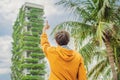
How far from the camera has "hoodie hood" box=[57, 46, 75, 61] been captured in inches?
161

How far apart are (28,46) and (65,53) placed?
76426mm

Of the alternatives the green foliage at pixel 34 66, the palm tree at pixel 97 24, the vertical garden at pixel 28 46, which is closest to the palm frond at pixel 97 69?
the palm tree at pixel 97 24

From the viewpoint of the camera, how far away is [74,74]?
163 inches

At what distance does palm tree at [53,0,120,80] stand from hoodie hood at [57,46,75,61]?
12.4 meters

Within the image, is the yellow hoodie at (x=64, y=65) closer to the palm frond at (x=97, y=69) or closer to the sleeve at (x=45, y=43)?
the sleeve at (x=45, y=43)

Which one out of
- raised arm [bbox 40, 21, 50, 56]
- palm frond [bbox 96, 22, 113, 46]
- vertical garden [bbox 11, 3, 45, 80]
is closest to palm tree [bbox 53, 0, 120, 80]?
palm frond [bbox 96, 22, 113, 46]

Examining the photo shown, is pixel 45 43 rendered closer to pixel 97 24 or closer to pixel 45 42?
pixel 45 42

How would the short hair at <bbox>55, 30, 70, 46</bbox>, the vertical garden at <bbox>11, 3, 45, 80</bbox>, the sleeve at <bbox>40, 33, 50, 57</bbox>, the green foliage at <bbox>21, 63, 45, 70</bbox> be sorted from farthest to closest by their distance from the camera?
the vertical garden at <bbox>11, 3, 45, 80</bbox>, the green foliage at <bbox>21, 63, 45, 70</bbox>, the sleeve at <bbox>40, 33, 50, 57</bbox>, the short hair at <bbox>55, 30, 70, 46</bbox>

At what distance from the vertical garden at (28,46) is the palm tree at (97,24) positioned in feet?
184

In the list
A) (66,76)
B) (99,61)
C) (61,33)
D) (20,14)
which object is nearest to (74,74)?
(66,76)

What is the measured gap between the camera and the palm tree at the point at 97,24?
17.0 meters

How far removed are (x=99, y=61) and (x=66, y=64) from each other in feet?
56.4

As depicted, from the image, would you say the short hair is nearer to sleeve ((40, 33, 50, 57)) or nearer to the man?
the man

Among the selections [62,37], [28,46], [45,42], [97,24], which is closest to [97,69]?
[97,24]
